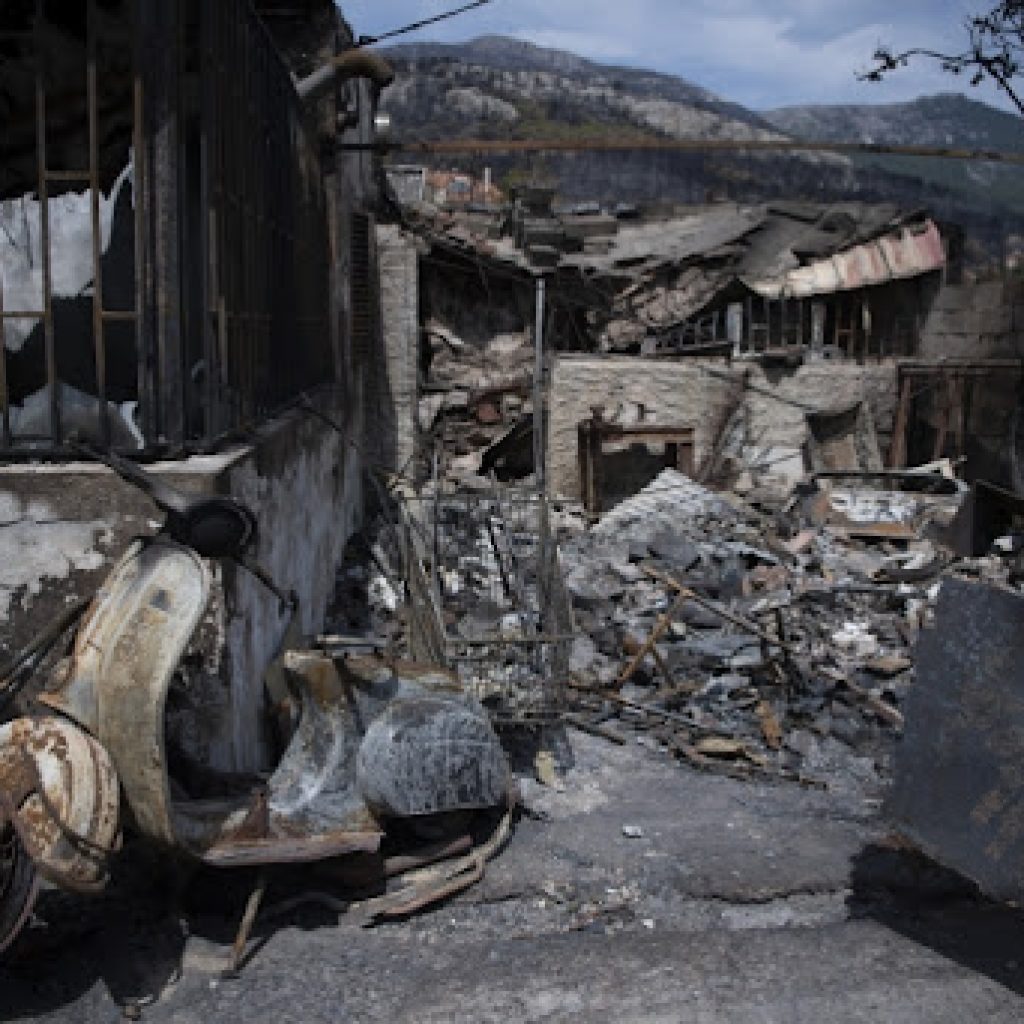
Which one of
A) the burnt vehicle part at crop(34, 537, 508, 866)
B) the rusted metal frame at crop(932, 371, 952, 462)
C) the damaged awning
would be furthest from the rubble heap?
the damaged awning

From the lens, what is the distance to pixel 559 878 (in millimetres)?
4555

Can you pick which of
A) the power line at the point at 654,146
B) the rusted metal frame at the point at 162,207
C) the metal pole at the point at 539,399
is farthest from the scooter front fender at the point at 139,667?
the metal pole at the point at 539,399

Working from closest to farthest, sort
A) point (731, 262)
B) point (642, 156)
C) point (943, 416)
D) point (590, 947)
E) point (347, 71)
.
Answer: point (590, 947) → point (347, 71) → point (943, 416) → point (731, 262) → point (642, 156)

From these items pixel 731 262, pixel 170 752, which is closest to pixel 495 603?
pixel 170 752

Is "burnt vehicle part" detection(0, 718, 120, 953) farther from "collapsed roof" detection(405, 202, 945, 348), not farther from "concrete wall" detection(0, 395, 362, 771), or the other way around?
"collapsed roof" detection(405, 202, 945, 348)

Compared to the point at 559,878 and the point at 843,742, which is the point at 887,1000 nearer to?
the point at 559,878

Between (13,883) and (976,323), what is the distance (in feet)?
60.6

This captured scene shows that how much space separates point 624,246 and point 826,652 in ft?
39.3

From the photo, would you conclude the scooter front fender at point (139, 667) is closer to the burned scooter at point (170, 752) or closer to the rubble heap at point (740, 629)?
the burned scooter at point (170, 752)

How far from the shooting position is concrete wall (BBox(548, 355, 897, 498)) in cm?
1512

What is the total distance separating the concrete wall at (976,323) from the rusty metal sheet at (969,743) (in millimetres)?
15114

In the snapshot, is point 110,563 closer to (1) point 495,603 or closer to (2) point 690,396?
(1) point 495,603

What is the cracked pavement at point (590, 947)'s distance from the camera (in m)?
3.60

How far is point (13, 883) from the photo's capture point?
10.6 ft
